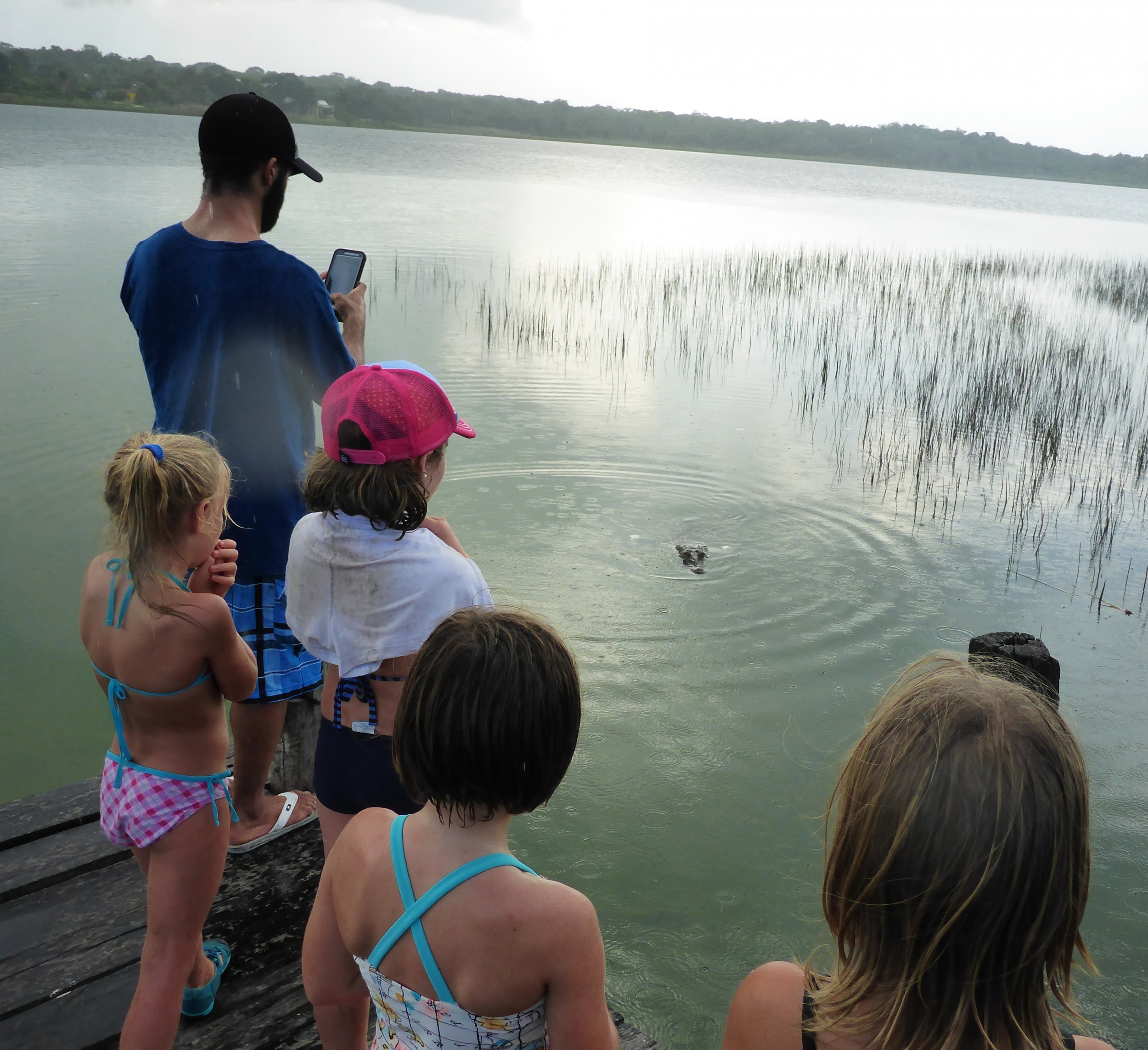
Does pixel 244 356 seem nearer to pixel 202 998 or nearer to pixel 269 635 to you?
pixel 269 635

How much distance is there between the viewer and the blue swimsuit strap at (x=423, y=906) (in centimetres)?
130

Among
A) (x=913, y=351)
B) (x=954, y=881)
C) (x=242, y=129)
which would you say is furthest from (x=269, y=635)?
(x=913, y=351)

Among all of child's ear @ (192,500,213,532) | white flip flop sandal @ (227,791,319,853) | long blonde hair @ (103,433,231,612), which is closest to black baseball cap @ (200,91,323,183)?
long blonde hair @ (103,433,231,612)

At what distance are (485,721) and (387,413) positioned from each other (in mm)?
854

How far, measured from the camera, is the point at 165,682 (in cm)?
190

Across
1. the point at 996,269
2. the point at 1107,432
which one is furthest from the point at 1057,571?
the point at 996,269

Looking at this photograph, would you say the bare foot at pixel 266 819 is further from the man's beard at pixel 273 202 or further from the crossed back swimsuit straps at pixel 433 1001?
the man's beard at pixel 273 202

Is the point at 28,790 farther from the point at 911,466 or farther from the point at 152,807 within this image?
the point at 911,466

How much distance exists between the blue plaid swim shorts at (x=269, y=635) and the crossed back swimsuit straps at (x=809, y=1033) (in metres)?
1.72

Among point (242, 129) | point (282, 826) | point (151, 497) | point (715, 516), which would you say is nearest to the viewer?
point (151, 497)

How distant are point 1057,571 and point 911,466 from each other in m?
1.99

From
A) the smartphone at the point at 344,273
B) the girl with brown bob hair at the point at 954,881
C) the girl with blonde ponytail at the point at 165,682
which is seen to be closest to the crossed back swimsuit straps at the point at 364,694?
the girl with blonde ponytail at the point at 165,682

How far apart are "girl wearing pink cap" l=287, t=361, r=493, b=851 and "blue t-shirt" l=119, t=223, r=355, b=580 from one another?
22.3 inches

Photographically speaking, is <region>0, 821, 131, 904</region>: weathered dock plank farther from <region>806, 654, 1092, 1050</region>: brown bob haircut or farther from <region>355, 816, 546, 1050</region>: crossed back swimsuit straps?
<region>806, 654, 1092, 1050</region>: brown bob haircut
